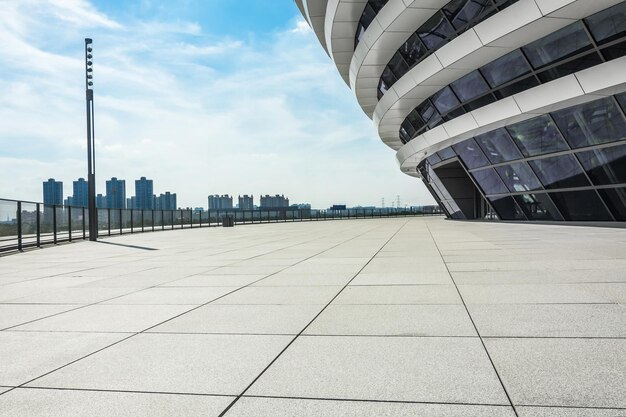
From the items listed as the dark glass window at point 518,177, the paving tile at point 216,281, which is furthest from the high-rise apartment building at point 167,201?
the paving tile at point 216,281

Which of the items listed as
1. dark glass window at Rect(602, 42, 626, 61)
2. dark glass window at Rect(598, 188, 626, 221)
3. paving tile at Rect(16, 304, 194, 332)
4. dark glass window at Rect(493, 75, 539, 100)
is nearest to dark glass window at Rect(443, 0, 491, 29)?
dark glass window at Rect(493, 75, 539, 100)

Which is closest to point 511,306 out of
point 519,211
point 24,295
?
point 24,295

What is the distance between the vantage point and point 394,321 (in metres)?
5.21

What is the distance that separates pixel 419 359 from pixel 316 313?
6.62ft

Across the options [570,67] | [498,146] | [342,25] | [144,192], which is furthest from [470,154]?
[144,192]

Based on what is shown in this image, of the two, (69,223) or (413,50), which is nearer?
(69,223)

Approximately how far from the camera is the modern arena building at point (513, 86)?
16.9 m

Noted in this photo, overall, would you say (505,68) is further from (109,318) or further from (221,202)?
(221,202)

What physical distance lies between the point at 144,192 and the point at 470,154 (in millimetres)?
156982

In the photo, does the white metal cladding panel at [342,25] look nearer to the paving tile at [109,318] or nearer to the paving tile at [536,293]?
the paving tile at [536,293]

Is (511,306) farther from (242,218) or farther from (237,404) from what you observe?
(242,218)

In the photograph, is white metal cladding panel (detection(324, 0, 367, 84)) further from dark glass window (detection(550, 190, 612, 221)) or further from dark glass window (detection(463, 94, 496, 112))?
dark glass window (detection(550, 190, 612, 221))

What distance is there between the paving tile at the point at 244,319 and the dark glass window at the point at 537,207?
21.0m

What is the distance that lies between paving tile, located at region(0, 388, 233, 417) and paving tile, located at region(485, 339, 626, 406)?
1.97m
